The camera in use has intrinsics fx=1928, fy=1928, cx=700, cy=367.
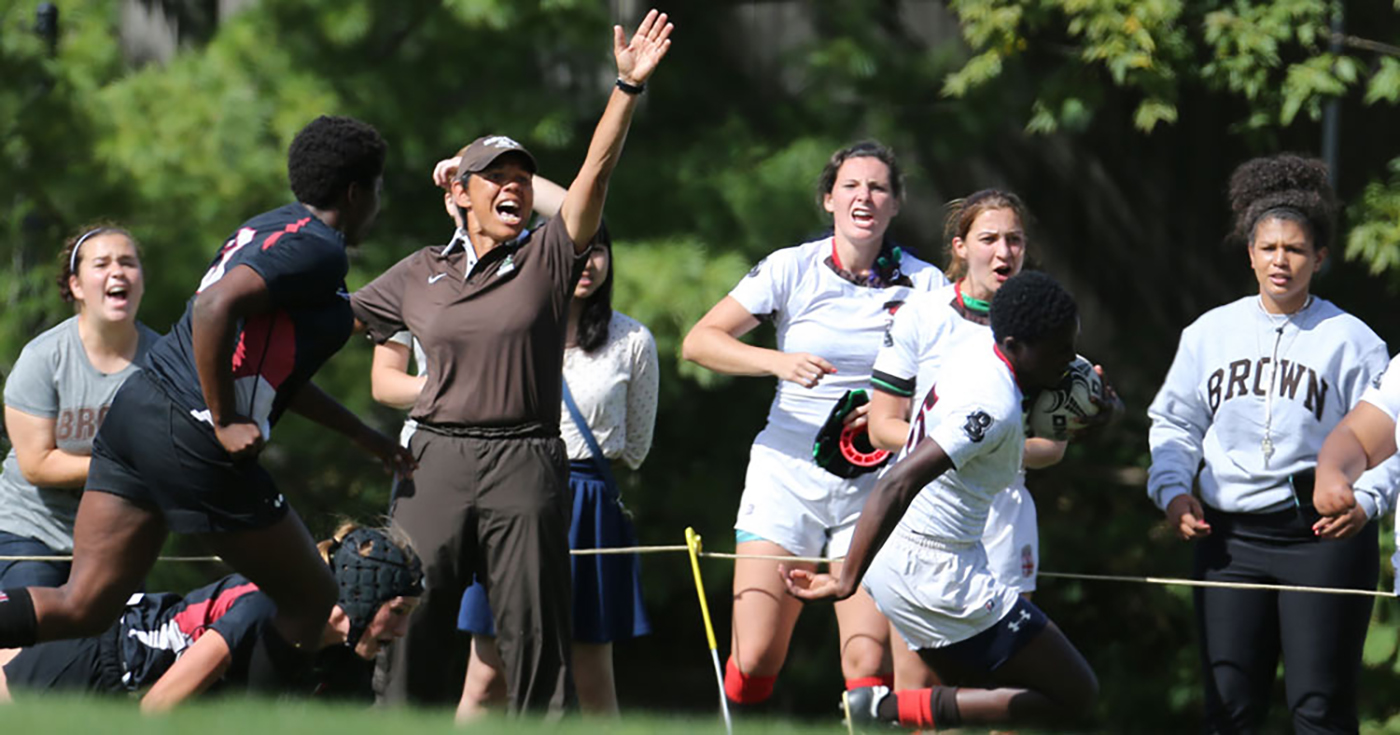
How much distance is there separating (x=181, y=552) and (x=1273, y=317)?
6304 millimetres

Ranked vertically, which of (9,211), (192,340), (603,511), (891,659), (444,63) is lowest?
(891,659)

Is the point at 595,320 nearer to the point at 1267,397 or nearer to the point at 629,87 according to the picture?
the point at 629,87

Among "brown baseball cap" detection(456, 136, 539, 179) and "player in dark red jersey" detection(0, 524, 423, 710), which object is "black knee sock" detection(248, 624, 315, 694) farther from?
"brown baseball cap" detection(456, 136, 539, 179)

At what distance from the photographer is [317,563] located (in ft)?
18.1

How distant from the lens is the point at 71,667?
6004 mm

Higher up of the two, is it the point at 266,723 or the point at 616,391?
the point at 616,391

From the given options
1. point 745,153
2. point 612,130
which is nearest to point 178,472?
point 612,130

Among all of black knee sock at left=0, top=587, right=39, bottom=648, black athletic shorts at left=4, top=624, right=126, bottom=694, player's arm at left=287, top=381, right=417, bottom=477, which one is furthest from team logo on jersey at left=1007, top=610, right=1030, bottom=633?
black knee sock at left=0, top=587, right=39, bottom=648

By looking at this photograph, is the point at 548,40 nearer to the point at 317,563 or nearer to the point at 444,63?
the point at 444,63

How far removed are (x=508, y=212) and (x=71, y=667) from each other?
1.97 m

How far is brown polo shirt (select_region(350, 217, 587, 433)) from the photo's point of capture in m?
6.04

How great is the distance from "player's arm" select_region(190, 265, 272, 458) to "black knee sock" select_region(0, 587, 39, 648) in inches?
Result: 30.5

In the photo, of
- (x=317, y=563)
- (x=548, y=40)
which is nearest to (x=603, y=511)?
(x=317, y=563)

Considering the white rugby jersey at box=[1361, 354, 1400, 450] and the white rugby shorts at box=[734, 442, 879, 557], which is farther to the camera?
the white rugby shorts at box=[734, 442, 879, 557]
